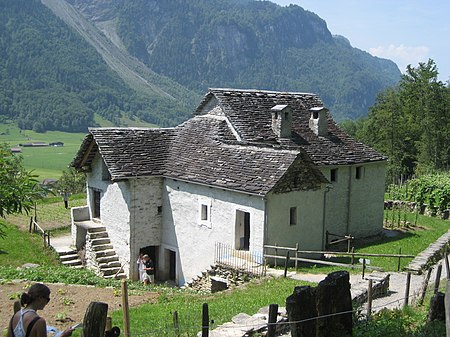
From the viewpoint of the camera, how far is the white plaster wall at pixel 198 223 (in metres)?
23.7

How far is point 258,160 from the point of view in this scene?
81.1 ft

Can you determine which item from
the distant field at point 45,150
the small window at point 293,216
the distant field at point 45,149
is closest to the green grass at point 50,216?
the small window at point 293,216

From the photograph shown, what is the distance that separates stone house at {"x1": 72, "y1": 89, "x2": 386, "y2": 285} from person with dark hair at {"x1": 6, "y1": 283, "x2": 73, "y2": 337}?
50.8 feet

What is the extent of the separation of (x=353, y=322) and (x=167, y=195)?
1693cm

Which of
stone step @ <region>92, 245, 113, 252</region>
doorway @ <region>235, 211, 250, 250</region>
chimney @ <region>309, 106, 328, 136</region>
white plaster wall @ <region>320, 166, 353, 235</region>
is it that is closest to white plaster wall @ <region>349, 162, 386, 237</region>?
white plaster wall @ <region>320, 166, 353, 235</region>

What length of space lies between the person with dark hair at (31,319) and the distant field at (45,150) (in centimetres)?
9984

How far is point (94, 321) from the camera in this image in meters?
8.55

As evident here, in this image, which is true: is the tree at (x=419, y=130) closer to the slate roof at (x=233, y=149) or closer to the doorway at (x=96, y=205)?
the slate roof at (x=233, y=149)

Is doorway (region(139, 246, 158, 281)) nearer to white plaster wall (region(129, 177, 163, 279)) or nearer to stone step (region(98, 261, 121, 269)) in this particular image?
white plaster wall (region(129, 177, 163, 279))

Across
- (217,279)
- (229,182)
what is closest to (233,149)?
(229,182)

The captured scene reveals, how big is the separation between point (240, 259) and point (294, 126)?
938 cm

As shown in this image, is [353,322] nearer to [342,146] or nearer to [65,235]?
[342,146]

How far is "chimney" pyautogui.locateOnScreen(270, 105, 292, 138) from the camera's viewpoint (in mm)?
28938

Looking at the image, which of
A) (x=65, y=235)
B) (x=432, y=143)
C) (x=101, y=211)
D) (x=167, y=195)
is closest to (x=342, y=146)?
(x=167, y=195)
